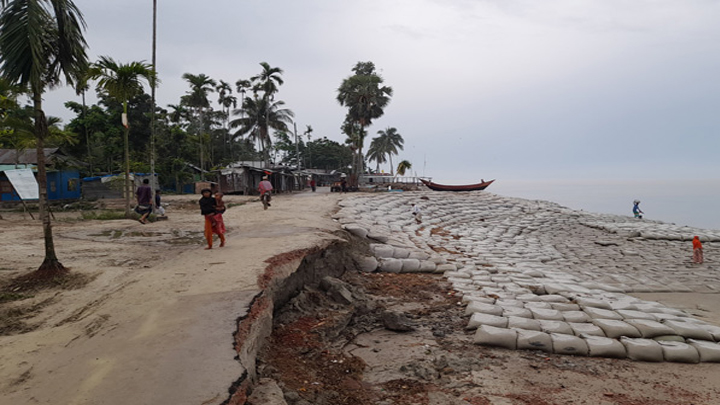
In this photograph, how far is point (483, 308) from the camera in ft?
18.2

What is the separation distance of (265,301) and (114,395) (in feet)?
6.13

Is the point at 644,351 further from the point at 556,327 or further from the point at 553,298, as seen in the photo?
the point at 553,298

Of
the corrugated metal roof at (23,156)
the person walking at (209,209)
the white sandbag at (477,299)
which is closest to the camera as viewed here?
the white sandbag at (477,299)

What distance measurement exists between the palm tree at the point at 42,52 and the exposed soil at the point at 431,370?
11.6ft

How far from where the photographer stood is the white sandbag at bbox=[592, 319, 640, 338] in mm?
4891

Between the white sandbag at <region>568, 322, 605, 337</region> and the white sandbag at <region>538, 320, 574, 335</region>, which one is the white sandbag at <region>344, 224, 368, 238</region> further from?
the white sandbag at <region>568, 322, 605, 337</region>

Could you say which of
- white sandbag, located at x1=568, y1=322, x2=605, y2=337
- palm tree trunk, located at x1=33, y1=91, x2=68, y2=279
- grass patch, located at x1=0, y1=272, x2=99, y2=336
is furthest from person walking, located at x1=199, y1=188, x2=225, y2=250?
white sandbag, located at x1=568, y1=322, x2=605, y2=337

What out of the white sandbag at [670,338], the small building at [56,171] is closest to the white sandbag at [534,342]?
the white sandbag at [670,338]

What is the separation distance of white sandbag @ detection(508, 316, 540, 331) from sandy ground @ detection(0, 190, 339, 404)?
10.2 feet

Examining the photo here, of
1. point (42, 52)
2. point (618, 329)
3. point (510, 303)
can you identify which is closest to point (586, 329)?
point (618, 329)

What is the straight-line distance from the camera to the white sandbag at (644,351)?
176 inches

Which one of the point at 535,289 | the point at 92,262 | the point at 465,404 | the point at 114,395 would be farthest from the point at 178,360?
the point at 535,289

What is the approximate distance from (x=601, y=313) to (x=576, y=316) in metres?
0.39

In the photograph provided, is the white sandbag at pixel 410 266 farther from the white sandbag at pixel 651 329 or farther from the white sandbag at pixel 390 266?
the white sandbag at pixel 651 329
